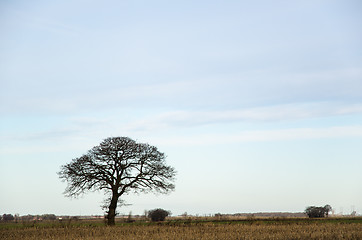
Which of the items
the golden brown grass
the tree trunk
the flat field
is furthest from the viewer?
the tree trunk

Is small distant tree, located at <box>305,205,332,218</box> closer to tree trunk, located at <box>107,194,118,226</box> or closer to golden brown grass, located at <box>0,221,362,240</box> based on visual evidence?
golden brown grass, located at <box>0,221,362,240</box>

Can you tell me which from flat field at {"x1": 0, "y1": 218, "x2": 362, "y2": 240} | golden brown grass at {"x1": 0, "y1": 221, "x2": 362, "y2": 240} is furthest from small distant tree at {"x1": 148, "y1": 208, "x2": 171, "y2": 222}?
golden brown grass at {"x1": 0, "y1": 221, "x2": 362, "y2": 240}

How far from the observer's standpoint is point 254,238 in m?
25.3

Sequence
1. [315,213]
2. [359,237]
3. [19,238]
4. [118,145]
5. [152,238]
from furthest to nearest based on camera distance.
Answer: [315,213] → [118,145] → [19,238] → [152,238] → [359,237]

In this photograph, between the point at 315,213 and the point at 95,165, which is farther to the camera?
the point at 315,213

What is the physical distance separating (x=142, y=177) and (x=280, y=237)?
70.2ft

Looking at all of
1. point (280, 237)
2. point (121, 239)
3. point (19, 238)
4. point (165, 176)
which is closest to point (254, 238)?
point (280, 237)

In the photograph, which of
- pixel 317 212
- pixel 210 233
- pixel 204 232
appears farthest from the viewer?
pixel 317 212

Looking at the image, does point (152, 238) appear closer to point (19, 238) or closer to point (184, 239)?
point (184, 239)

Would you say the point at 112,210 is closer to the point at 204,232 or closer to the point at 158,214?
the point at 204,232

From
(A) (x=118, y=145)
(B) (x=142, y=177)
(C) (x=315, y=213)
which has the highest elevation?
(A) (x=118, y=145)

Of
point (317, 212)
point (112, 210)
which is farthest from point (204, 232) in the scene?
point (317, 212)

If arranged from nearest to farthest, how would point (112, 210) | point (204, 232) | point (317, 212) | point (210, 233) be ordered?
1. point (210, 233)
2. point (204, 232)
3. point (112, 210)
4. point (317, 212)

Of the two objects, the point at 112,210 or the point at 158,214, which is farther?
the point at 158,214
